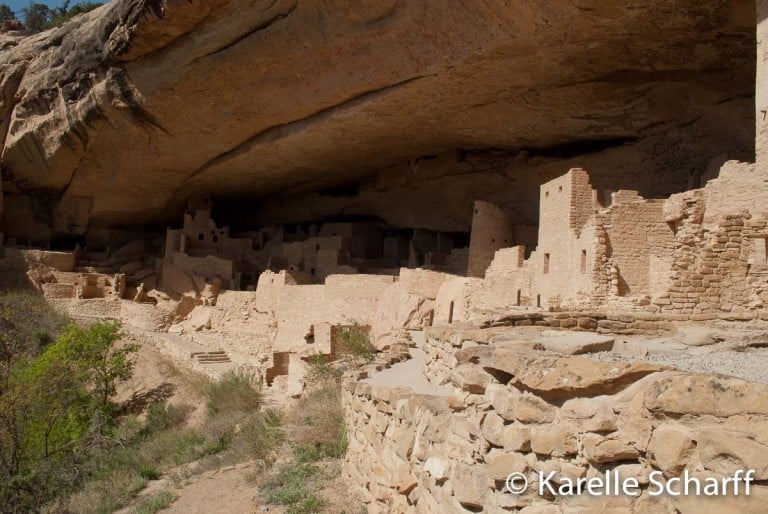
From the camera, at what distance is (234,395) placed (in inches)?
470

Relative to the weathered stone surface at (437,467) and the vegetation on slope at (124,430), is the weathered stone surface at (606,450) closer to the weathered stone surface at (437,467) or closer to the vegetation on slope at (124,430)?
the weathered stone surface at (437,467)

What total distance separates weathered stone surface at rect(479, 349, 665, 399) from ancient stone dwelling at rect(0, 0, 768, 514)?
0.01 m

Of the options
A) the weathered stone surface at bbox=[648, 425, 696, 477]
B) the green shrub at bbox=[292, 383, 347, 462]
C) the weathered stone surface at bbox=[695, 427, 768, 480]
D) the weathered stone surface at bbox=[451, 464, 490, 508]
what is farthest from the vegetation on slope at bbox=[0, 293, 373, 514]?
the weathered stone surface at bbox=[695, 427, 768, 480]

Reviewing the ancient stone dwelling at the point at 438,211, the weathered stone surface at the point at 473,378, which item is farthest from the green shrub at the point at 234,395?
the weathered stone surface at the point at 473,378

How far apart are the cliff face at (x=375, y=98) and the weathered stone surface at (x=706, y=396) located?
814cm

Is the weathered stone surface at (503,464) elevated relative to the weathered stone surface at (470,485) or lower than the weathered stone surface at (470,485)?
elevated

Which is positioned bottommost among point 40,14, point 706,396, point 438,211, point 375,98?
point 706,396

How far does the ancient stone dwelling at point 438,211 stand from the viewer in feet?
8.43

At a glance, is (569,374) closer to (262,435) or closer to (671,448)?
(671,448)

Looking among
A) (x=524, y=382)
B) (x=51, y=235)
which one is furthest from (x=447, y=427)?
(x=51, y=235)

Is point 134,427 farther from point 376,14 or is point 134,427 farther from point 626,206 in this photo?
point 626,206

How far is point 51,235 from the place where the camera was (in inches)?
858

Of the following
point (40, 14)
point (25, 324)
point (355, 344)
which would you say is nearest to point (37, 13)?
point (40, 14)

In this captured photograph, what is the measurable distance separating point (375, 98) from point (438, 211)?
648cm
